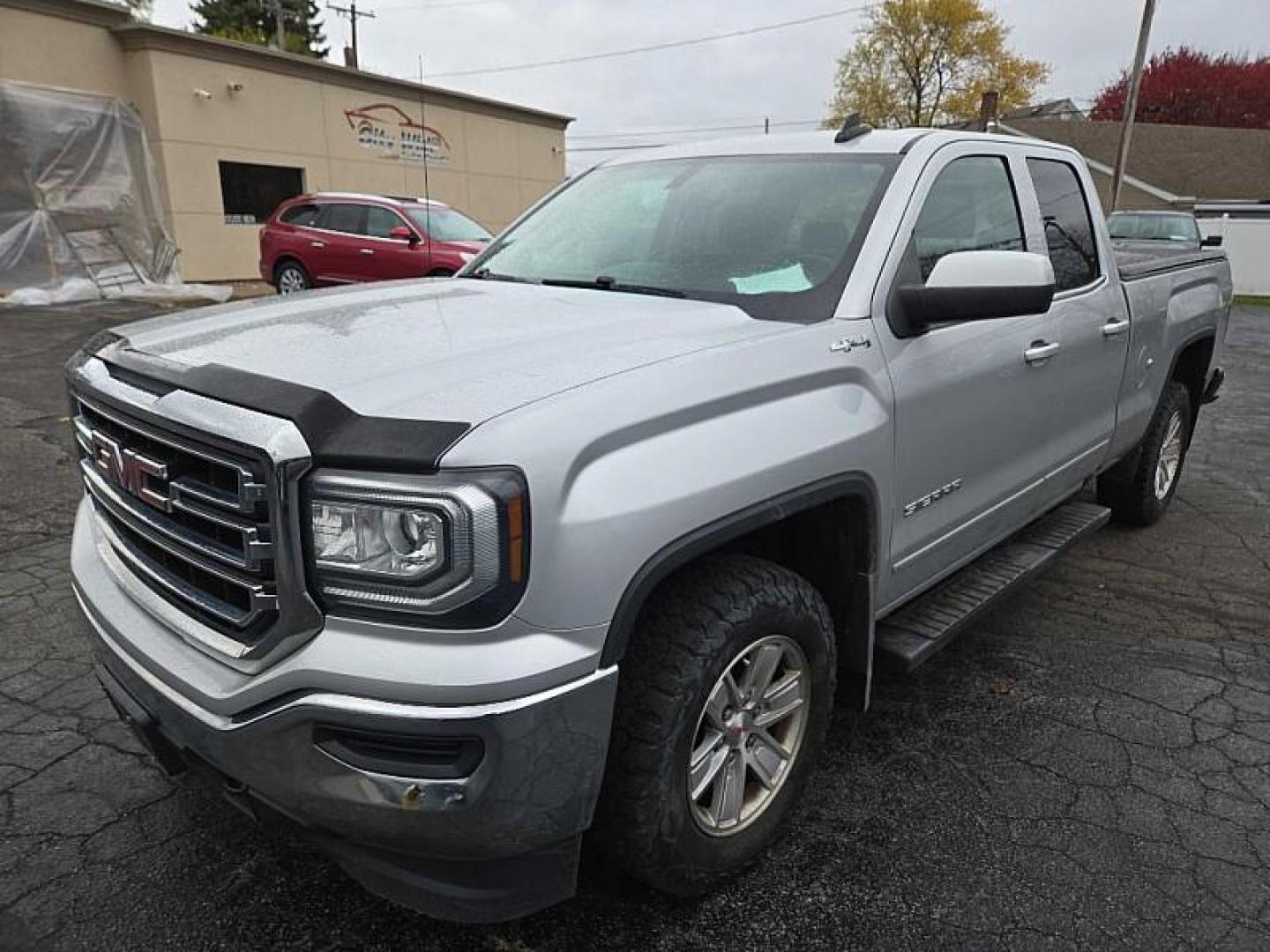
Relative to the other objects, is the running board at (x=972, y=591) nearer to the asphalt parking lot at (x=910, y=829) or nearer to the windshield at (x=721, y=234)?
the asphalt parking lot at (x=910, y=829)

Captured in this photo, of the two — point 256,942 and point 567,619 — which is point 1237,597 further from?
point 256,942

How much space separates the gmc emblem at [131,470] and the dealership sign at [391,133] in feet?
64.6

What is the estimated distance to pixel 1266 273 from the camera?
26.6 meters

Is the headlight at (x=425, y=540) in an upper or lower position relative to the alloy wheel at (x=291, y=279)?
upper

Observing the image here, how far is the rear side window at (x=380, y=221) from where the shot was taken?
13.3 metres

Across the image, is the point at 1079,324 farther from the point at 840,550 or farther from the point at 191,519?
the point at 191,519

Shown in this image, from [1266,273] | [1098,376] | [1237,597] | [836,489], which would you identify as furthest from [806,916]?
[1266,273]

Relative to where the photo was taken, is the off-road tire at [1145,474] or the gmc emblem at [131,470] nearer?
the gmc emblem at [131,470]

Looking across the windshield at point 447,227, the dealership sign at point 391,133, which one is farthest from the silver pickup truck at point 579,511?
the dealership sign at point 391,133

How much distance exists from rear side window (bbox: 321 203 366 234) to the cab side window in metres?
11.8

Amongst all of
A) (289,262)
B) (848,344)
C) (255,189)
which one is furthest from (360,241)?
(848,344)

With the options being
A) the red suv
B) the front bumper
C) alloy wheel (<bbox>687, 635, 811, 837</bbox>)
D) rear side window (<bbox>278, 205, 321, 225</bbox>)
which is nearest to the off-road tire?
alloy wheel (<bbox>687, 635, 811, 837</bbox>)

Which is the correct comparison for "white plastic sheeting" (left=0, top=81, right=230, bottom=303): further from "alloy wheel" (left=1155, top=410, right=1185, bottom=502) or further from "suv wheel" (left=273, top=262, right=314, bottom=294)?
"alloy wheel" (left=1155, top=410, right=1185, bottom=502)

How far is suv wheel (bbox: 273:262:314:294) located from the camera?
47.5ft
